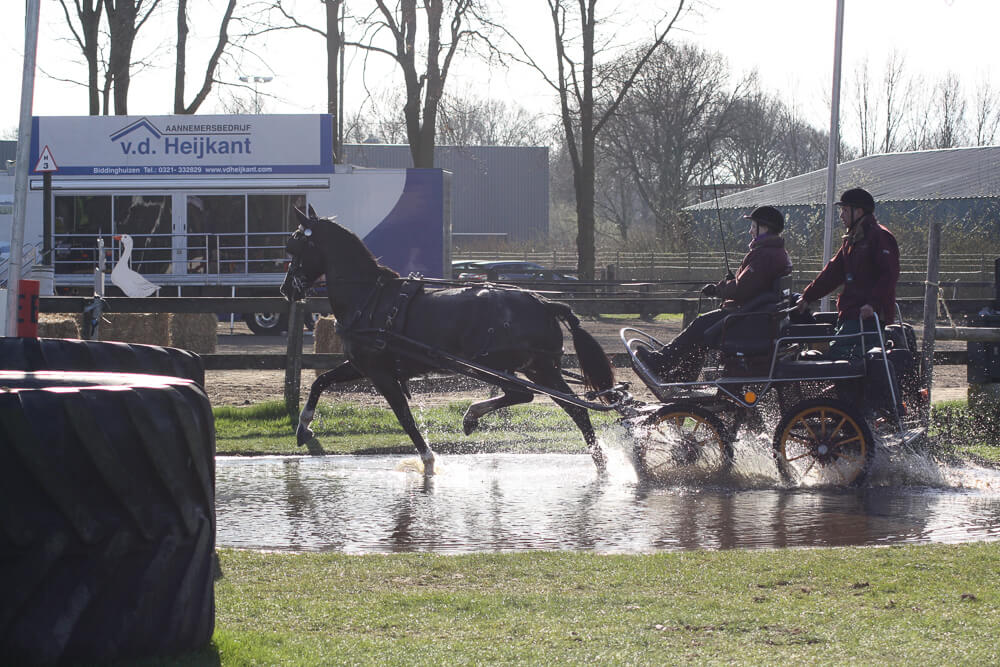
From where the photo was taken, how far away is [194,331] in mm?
20188

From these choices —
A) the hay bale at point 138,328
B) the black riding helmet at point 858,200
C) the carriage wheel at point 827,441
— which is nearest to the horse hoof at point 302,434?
the carriage wheel at point 827,441

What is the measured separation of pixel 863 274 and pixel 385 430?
521cm

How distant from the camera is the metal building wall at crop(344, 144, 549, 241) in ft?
215

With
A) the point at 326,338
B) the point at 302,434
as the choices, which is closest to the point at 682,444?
the point at 302,434

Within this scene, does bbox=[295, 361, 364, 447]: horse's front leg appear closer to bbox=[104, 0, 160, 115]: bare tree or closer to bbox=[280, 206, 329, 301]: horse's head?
bbox=[280, 206, 329, 301]: horse's head

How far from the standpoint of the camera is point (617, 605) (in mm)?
4750

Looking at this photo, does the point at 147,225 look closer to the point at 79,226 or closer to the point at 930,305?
the point at 79,226

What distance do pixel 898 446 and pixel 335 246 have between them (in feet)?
15.6

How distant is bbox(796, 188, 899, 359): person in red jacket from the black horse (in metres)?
2.00

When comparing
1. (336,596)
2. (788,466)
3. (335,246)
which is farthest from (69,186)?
(336,596)

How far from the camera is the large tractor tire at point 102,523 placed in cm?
355

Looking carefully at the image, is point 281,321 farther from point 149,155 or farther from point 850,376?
point 850,376

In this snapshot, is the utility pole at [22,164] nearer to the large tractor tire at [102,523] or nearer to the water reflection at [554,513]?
the water reflection at [554,513]

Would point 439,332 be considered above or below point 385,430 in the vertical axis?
above
